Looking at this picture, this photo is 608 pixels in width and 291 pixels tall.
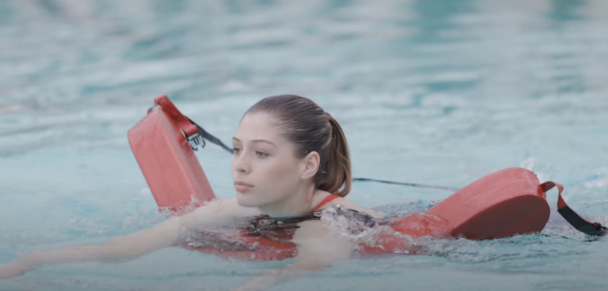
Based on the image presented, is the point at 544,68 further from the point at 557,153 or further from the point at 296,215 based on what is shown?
the point at 296,215

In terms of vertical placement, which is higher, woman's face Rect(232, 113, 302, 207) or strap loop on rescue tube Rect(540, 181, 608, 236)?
woman's face Rect(232, 113, 302, 207)

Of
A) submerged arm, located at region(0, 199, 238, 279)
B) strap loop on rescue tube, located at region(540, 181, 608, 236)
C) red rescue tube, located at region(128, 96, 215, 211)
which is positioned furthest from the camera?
red rescue tube, located at region(128, 96, 215, 211)

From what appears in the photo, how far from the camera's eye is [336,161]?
119 inches

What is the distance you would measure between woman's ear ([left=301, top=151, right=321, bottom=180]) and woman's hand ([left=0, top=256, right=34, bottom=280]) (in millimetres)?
1026

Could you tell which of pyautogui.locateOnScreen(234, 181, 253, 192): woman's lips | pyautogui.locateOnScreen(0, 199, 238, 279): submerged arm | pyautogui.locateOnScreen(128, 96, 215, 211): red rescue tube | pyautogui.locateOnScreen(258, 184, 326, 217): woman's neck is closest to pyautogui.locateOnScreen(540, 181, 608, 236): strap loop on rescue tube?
pyautogui.locateOnScreen(258, 184, 326, 217): woman's neck

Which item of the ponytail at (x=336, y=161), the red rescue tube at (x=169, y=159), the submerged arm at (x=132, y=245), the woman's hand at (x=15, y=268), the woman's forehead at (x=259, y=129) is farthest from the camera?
the red rescue tube at (x=169, y=159)

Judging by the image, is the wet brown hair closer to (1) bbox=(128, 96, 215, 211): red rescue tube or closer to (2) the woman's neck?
(2) the woman's neck

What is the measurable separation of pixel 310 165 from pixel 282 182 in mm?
142

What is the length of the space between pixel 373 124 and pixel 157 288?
438 centimetres

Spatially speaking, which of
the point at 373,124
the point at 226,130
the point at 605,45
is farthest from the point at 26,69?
the point at 605,45

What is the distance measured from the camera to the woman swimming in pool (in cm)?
267

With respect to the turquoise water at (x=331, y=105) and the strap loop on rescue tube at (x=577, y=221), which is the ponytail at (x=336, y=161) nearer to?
the turquoise water at (x=331, y=105)

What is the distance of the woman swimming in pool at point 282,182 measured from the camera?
2669 millimetres

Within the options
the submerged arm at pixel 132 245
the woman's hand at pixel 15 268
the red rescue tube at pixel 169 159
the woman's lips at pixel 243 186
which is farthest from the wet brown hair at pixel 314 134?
the woman's hand at pixel 15 268
